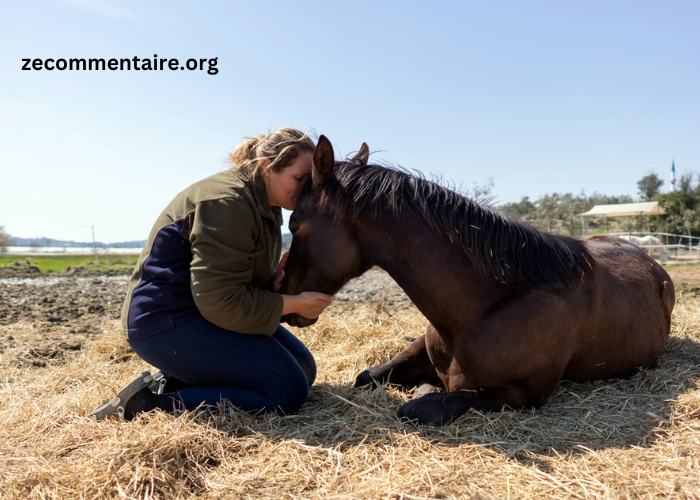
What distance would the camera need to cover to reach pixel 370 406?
2.65 metres

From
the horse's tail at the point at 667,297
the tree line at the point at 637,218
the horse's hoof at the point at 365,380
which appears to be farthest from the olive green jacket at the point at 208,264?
the tree line at the point at 637,218

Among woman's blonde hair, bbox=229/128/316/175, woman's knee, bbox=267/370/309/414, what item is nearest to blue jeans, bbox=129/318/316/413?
woman's knee, bbox=267/370/309/414

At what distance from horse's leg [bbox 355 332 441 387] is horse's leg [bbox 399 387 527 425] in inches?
24.1

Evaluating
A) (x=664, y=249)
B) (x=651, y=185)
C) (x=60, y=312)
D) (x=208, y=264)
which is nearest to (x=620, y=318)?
(x=208, y=264)

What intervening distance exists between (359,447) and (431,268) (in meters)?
1.02

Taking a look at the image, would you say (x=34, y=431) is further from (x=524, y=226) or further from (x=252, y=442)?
(x=524, y=226)

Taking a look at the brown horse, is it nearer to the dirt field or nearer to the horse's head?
the horse's head

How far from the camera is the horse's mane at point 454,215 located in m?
2.50

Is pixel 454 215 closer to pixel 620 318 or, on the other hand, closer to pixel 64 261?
pixel 620 318

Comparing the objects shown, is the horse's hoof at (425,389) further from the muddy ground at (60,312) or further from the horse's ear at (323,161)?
the muddy ground at (60,312)

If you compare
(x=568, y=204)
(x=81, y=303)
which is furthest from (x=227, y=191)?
(x=568, y=204)

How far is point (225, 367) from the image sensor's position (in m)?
2.56

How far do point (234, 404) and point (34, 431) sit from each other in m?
1.06

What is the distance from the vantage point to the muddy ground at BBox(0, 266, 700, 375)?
14.2 ft
